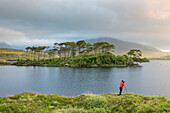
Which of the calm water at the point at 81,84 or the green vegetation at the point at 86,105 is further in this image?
the calm water at the point at 81,84

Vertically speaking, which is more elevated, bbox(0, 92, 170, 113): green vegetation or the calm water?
bbox(0, 92, 170, 113): green vegetation

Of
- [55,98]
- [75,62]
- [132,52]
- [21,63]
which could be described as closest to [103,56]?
[75,62]

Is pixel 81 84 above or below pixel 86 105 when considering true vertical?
below

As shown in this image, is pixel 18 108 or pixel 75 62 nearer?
pixel 18 108

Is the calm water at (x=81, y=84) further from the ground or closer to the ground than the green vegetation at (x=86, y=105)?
closer to the ground

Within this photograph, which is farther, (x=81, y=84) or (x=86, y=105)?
(x=81, y=84)

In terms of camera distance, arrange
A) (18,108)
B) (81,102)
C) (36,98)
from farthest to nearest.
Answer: (36,98) < (81,102) < (18,108)

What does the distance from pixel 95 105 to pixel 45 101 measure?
20.0 ft

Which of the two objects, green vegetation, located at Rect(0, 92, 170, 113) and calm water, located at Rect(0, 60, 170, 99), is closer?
green vegetation, located at Rect(0, 92, 170, 113)

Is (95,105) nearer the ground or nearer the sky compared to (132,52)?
nearer the ground

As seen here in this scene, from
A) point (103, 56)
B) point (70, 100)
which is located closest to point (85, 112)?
point (70, 100)

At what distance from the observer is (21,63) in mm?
121188

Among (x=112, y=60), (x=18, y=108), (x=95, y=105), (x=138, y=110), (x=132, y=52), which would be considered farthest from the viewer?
(x=132, y=52)

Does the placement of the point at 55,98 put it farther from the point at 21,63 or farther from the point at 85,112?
the point at 21,63
